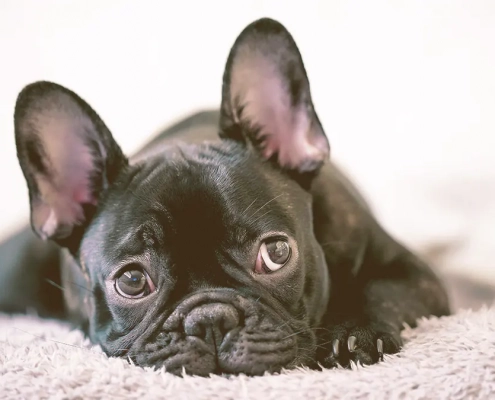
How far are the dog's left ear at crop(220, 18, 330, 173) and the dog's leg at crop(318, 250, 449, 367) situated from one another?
0.44m

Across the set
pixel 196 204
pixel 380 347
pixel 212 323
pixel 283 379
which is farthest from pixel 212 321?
pixel 380 347

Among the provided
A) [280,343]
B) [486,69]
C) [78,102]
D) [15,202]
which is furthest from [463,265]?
[15,202]

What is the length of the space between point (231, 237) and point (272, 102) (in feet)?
1.80

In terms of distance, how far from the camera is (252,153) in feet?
6.30

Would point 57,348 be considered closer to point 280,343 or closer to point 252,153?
point 280,343

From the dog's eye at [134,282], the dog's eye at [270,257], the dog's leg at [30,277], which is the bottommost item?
the dog's leg at [30,277]

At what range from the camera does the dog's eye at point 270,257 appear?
1.66 m

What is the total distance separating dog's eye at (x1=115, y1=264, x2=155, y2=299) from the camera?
5.43 ft

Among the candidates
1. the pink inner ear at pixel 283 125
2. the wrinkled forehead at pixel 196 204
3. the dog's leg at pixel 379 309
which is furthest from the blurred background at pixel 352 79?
the wrinkled forehead at pixel 196 204

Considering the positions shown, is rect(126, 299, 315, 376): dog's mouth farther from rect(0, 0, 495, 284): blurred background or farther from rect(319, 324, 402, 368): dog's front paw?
rect(0, 0, 495, 284): blurred background

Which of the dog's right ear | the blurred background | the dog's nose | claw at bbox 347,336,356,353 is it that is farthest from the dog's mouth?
the blurred background

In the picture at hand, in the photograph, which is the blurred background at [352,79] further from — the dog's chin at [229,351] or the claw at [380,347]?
the dog's chin at [229,351]

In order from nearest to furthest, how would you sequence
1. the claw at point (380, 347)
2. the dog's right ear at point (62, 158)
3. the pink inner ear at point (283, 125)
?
the claw at point (380, 347), the dog's right ear at point (62, 158), the pink inner ear at point (283, 125)

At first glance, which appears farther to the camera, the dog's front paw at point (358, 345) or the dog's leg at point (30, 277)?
the dog's leg at point (30, 277)
